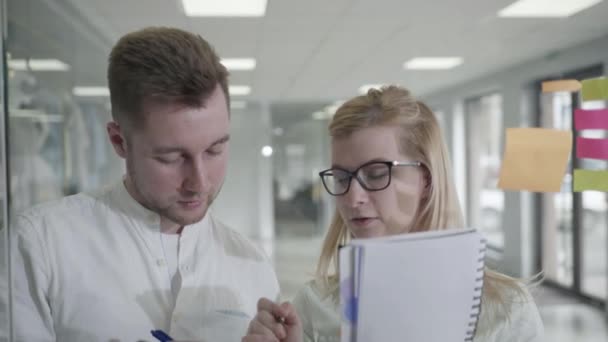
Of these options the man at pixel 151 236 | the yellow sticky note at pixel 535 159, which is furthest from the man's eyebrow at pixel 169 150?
the yellow sticky note at pixel 535 159

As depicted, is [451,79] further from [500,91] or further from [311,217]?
[311,217]

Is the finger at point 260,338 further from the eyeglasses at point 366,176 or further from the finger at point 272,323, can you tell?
the eyeglasses at point 366,176

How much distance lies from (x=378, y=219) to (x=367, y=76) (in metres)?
0.23

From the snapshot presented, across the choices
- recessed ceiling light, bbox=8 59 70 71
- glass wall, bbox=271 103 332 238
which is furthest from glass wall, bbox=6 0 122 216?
glass wall, bbox=271 103 332 238

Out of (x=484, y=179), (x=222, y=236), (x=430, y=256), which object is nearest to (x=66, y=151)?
(x=222, y=236)

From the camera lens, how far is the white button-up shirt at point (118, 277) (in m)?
0.65

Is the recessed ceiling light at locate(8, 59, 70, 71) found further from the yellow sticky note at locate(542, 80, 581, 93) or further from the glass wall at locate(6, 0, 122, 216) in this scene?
the yellow sticky note at locate(542, 80, 581, 93)

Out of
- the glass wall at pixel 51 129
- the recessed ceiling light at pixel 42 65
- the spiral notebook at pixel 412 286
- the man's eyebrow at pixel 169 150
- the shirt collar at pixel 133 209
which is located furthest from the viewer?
the recessed ceiling light at pixel 42 65

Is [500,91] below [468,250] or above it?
above

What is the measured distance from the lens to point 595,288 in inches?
56.7

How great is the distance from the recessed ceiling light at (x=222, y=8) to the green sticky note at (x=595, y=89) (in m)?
0.50

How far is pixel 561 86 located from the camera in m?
0.77

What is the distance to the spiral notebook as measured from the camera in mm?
485

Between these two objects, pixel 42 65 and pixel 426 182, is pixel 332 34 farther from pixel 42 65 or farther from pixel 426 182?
pixel 42 65
